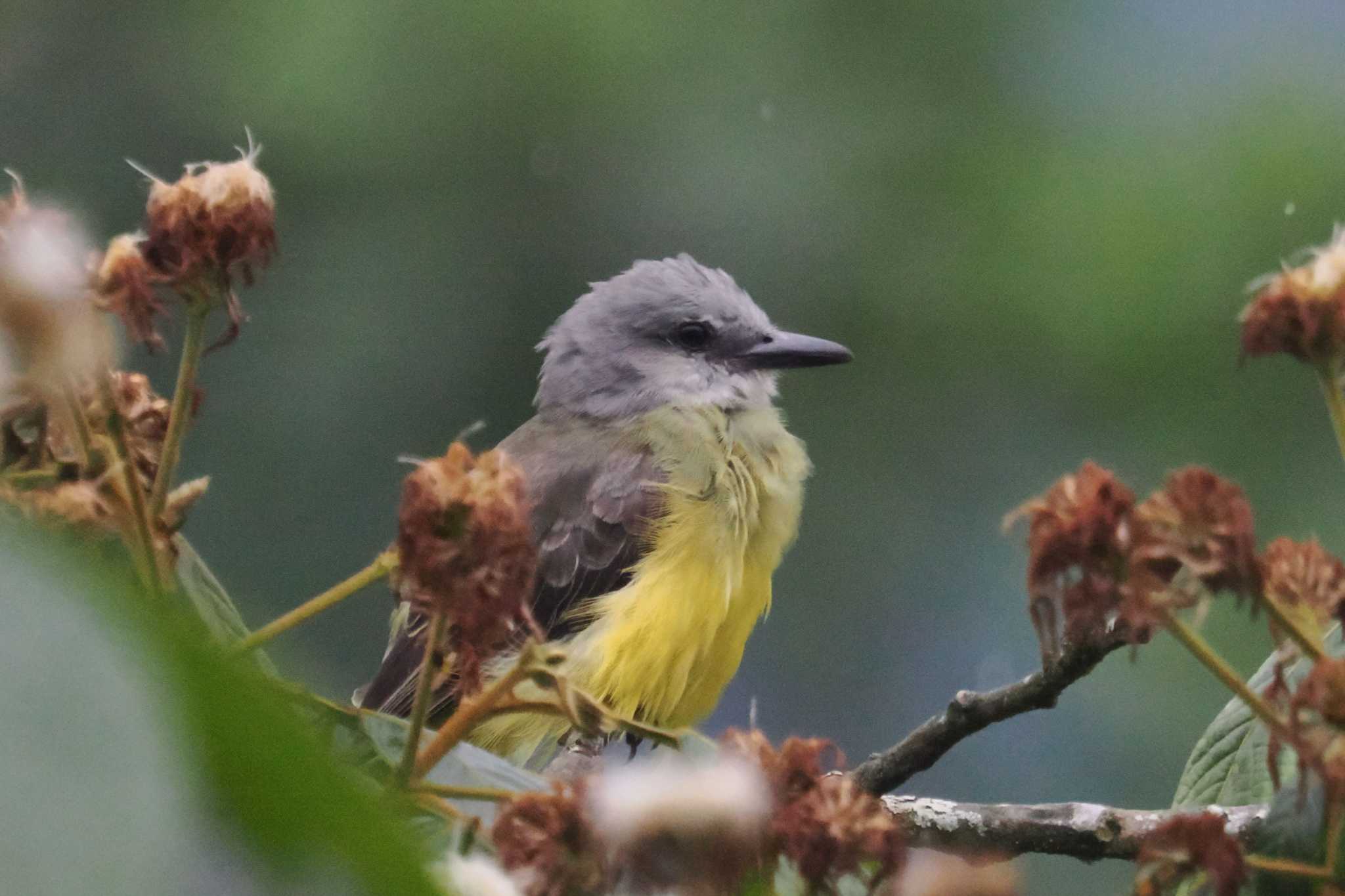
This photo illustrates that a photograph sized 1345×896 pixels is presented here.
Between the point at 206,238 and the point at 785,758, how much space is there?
1.88ft

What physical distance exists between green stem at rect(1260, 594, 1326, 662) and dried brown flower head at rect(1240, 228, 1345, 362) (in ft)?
0.69

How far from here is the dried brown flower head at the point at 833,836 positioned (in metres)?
1.02

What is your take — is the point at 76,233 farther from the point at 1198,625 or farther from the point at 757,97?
the point at 757,97

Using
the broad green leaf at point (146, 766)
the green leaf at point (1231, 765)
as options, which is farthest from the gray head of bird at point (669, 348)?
the broad green leaf at point (146, 766)

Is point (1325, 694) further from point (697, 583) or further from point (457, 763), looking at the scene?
point (697, 583)

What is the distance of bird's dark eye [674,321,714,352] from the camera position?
4.50m

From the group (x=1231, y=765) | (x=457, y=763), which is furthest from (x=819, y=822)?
(x=1231, y=765)

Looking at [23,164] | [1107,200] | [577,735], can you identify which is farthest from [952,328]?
[577,735]

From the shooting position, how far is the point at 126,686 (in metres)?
0.42

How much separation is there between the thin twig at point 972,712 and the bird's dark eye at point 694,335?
7.62 ft

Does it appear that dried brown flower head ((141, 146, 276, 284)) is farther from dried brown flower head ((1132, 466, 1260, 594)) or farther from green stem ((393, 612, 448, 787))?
dried brown flower head ((1132, 466, 1260, 594))

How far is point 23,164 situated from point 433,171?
1.89m

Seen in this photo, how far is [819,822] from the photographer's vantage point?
1023mm

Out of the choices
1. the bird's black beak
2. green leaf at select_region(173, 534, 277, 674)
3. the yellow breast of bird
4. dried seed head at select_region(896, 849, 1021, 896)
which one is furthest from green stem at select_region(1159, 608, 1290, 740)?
the bird's black beak
